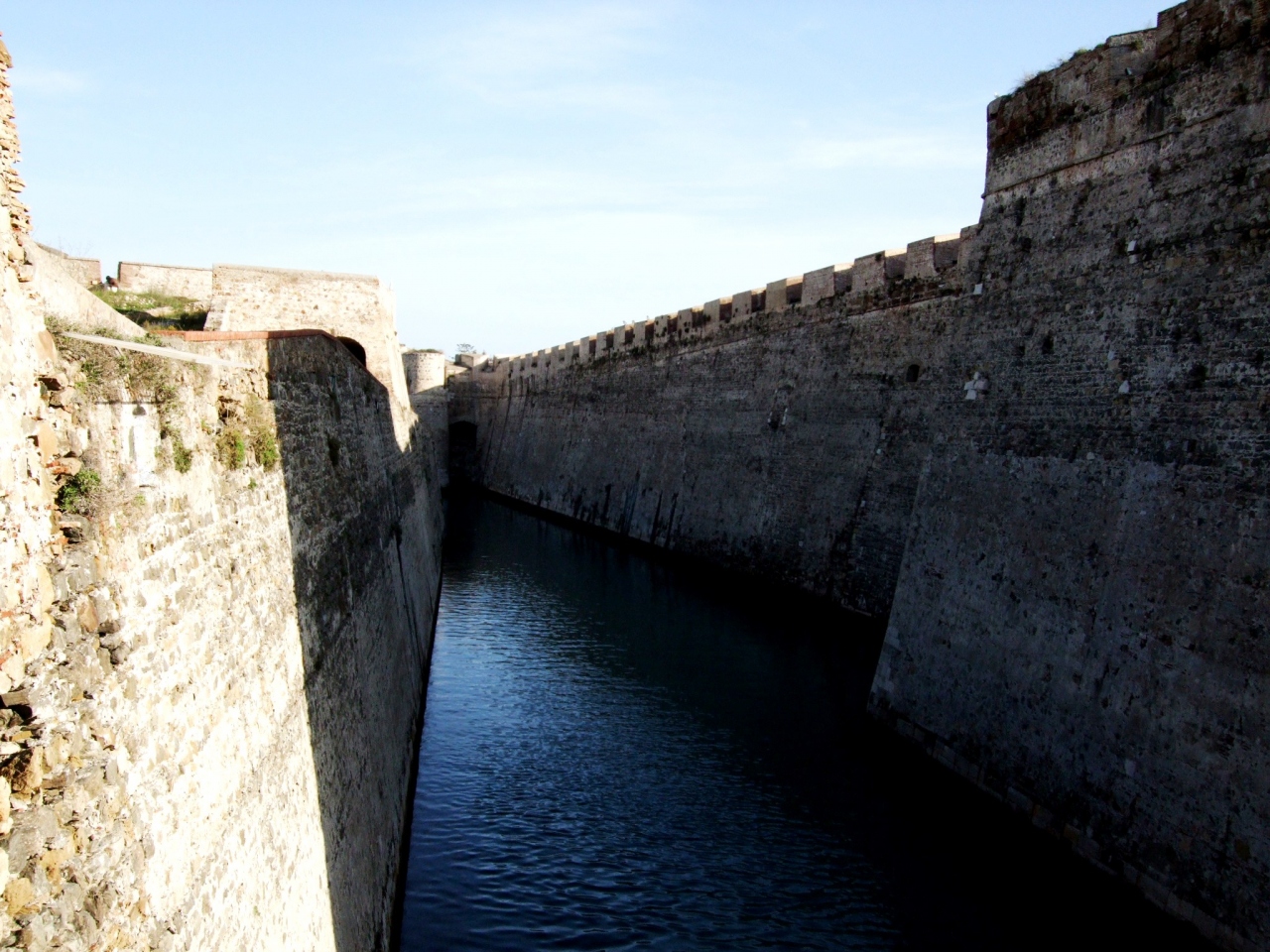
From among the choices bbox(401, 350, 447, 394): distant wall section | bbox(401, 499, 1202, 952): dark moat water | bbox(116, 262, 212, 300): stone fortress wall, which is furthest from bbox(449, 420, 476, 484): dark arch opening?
bbox(401, 499, 1202, 952): dark moat water

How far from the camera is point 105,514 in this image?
3375 mm

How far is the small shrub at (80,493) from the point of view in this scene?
312cm

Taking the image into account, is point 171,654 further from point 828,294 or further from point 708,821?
point 828,294

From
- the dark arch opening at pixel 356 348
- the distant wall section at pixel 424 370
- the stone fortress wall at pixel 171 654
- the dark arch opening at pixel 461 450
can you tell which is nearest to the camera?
the stone fortress wall at pixel 171 654

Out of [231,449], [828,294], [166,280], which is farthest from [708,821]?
[166,280]

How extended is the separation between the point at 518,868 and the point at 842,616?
9.57 metres

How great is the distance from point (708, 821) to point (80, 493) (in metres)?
7.87

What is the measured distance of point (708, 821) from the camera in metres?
9.56

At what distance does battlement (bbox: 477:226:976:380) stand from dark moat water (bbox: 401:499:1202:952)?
644cm

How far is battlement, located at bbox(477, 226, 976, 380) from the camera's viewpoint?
1589 cm

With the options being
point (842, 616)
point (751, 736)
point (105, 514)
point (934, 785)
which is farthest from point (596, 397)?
point (105, 514)

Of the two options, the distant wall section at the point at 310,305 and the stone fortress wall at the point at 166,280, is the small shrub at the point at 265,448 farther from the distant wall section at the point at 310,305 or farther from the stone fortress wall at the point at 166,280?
the stone fortress wall at the point at 166,280

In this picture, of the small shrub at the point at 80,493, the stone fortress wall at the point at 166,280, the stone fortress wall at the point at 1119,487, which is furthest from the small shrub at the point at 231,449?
the stone fortress wall at the point at 166,280

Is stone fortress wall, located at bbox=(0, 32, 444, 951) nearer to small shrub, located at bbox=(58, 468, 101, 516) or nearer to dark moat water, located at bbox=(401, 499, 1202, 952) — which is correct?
small shrub, located at bbox=(58, 468, 101, 516)
